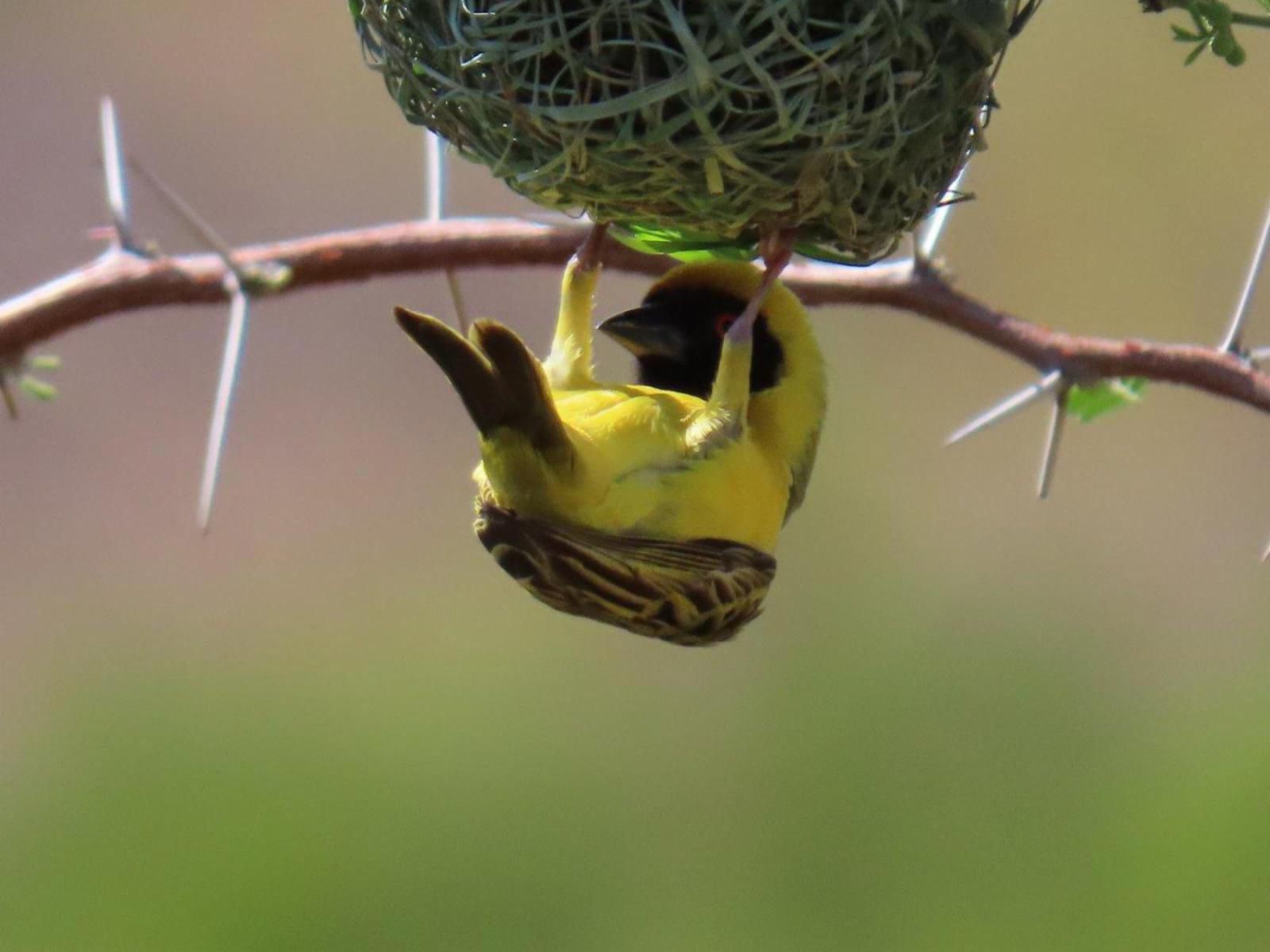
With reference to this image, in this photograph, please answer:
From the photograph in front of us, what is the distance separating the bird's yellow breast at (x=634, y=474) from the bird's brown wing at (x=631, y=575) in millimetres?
41

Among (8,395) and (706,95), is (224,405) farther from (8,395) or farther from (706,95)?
(706,95)

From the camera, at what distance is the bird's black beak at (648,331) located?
279 centimetres

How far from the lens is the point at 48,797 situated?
244 inches

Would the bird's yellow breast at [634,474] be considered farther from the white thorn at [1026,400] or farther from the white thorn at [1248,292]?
the white thorn at [1248,292]

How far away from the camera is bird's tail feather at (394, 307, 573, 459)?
209 cm

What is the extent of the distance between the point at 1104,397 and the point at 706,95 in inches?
46.2

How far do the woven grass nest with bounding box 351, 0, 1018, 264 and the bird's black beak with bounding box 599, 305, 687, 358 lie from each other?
72cm

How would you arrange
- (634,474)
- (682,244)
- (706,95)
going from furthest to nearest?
(634,474)
(682,244)
(706,95)

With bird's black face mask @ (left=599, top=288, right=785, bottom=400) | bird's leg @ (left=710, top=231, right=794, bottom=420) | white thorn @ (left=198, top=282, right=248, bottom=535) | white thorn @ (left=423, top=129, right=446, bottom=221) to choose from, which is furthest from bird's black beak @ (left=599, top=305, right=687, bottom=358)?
white thorn @ (left=198, top=282, right=248, bottom=535)

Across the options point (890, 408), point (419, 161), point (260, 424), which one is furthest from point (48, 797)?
point (890, 408)

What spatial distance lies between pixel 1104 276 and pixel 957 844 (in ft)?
8.09

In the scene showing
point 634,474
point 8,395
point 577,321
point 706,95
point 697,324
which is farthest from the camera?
point 697,324

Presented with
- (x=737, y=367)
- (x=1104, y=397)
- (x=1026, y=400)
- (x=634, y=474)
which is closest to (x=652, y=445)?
(x=634, y=474)

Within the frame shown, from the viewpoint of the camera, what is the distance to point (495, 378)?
7.31ft
